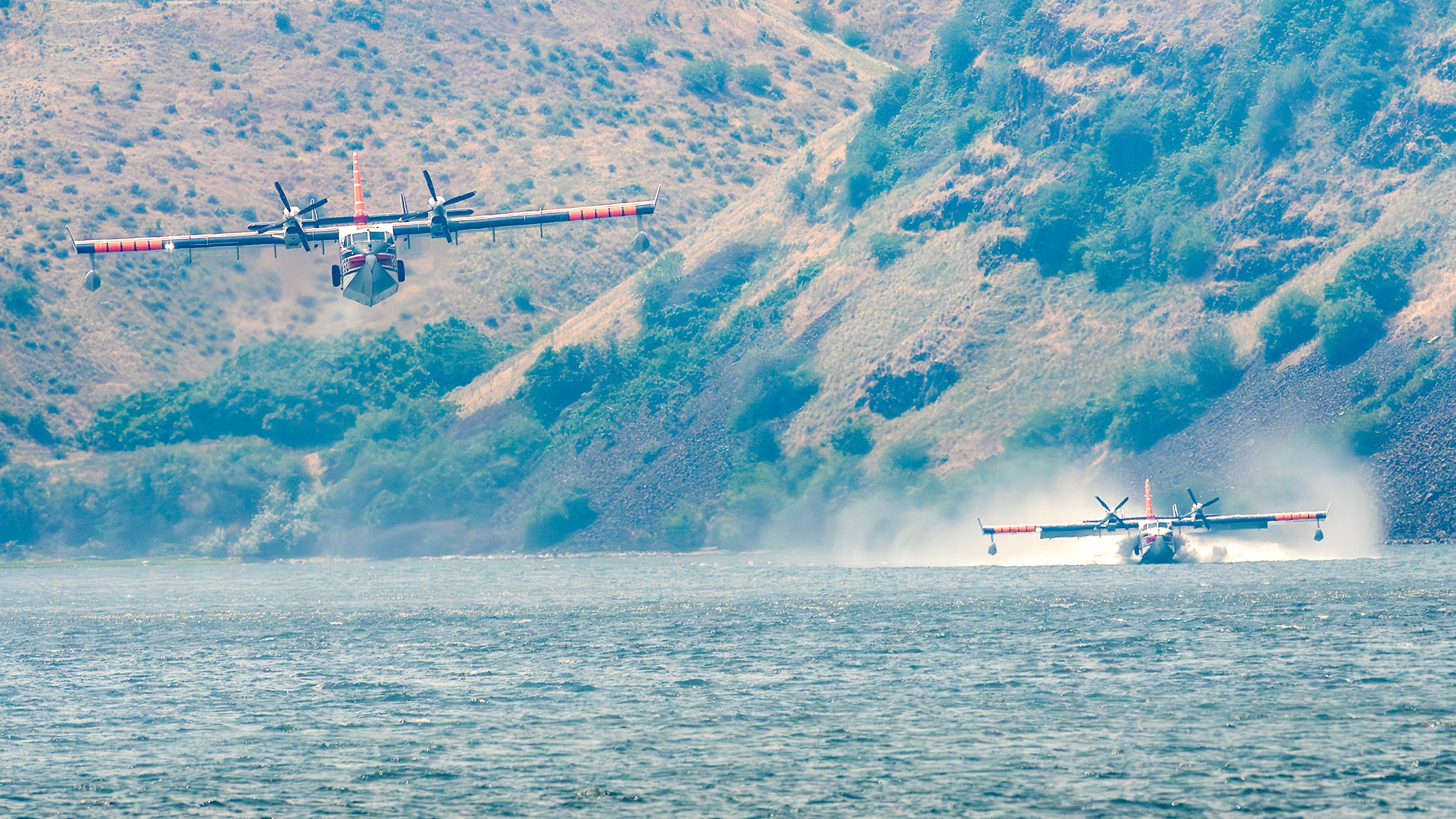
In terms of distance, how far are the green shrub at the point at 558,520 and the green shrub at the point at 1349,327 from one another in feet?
255

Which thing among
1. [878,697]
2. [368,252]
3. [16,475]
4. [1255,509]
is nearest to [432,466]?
[16,475]

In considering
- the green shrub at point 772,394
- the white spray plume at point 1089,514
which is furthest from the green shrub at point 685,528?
the green shrub at point 772,394

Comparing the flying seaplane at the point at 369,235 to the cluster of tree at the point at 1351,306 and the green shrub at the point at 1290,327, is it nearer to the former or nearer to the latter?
the cluster of tree at the point at 1351,306

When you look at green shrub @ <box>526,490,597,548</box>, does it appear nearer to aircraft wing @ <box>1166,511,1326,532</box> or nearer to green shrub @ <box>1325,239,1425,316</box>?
aircraft wing @ <box>1166,511,1326,532</box>

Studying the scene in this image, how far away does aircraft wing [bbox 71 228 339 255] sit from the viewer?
97250mm

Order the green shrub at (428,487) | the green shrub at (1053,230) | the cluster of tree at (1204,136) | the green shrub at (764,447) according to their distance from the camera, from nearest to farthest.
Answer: the cluster of tree at (1204,136)
the green shrub at (764,447)
the green shrub at (1053,230)
the green shrub at (428,487)

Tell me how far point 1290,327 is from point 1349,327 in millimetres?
6772

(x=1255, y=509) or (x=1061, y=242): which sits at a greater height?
(x=1061, y=242)

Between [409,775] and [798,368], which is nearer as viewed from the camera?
[409,775]

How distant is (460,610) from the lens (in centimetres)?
11575

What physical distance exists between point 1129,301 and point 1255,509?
3851 cm

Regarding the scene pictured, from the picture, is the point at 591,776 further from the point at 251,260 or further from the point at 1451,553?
the point at 251,260

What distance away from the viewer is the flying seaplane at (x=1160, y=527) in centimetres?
13162

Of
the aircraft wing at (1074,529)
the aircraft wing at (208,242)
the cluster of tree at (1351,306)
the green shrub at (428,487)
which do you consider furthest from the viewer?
the green shrub at (428,487)
